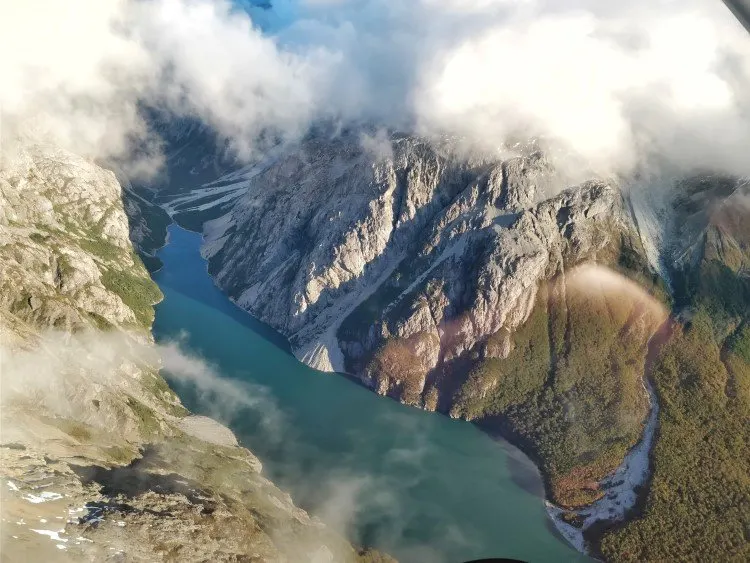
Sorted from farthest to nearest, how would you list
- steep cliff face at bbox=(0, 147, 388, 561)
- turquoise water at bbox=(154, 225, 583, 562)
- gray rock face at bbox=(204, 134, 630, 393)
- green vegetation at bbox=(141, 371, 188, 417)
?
gray rock face at bbox=(204, 134, 630, 393) → green vegetation at bbox=(141, 371, 188, 417) → turquoise water at bbox=(154, 225, 583, 562) → steep cliff face at bbox=(0, 147, 388, 561)

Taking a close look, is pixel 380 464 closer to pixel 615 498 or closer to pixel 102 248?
pixel 615 498

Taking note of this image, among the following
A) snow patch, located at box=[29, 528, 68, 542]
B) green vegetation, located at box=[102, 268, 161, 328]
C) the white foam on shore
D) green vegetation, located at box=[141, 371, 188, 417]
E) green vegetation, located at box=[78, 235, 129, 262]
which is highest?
the white foam on shore

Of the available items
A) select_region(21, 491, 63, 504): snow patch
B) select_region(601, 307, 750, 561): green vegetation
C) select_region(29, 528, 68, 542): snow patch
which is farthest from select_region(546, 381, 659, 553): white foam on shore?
select_region(21, 491, 63, 504): snow patch

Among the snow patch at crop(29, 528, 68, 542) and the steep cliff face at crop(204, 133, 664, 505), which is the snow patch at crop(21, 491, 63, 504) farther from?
the steep cliff face at crop(204, 133, 664, 505)

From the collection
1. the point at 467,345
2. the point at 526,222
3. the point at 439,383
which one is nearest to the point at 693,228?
the point at 526,222

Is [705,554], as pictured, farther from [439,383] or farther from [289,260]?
[289,260]
